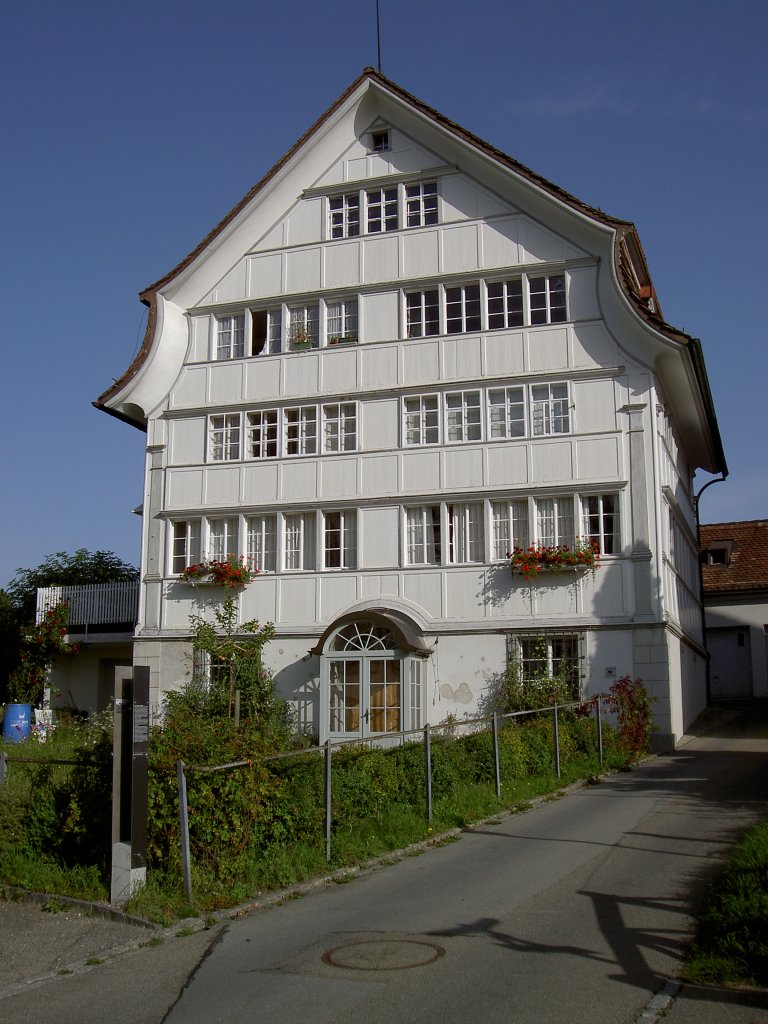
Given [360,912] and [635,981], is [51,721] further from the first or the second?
[635,981]

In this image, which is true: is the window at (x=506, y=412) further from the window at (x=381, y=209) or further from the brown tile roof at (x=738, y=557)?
the brown tile roof at (x=738, y=557)

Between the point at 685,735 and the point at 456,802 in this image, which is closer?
the point at 456,802

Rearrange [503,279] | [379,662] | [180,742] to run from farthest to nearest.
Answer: [503,279] → [379,662] → [180,742]

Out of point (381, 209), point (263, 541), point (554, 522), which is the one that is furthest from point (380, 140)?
point (554, 522)

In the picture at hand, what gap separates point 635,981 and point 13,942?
4.98 meters

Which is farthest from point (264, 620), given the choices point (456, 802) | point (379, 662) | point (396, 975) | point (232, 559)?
point (396, 975)

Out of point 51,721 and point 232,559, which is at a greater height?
point 232,559

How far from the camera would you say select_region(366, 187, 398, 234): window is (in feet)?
86.0

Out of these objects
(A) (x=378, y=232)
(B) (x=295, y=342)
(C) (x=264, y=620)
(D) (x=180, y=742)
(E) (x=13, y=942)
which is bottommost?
(E) (x=13, y=942)

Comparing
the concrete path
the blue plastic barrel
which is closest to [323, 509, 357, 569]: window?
Result: the blue plastic barrel

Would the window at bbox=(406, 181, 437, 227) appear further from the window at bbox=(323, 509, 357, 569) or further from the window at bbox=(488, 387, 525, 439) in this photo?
the window at bbox=(323, 509, 357, 569)

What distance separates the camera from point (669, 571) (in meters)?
24.7

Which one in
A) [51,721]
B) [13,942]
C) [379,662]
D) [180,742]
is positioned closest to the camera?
[13,942]

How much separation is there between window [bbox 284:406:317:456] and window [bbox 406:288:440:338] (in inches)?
119
